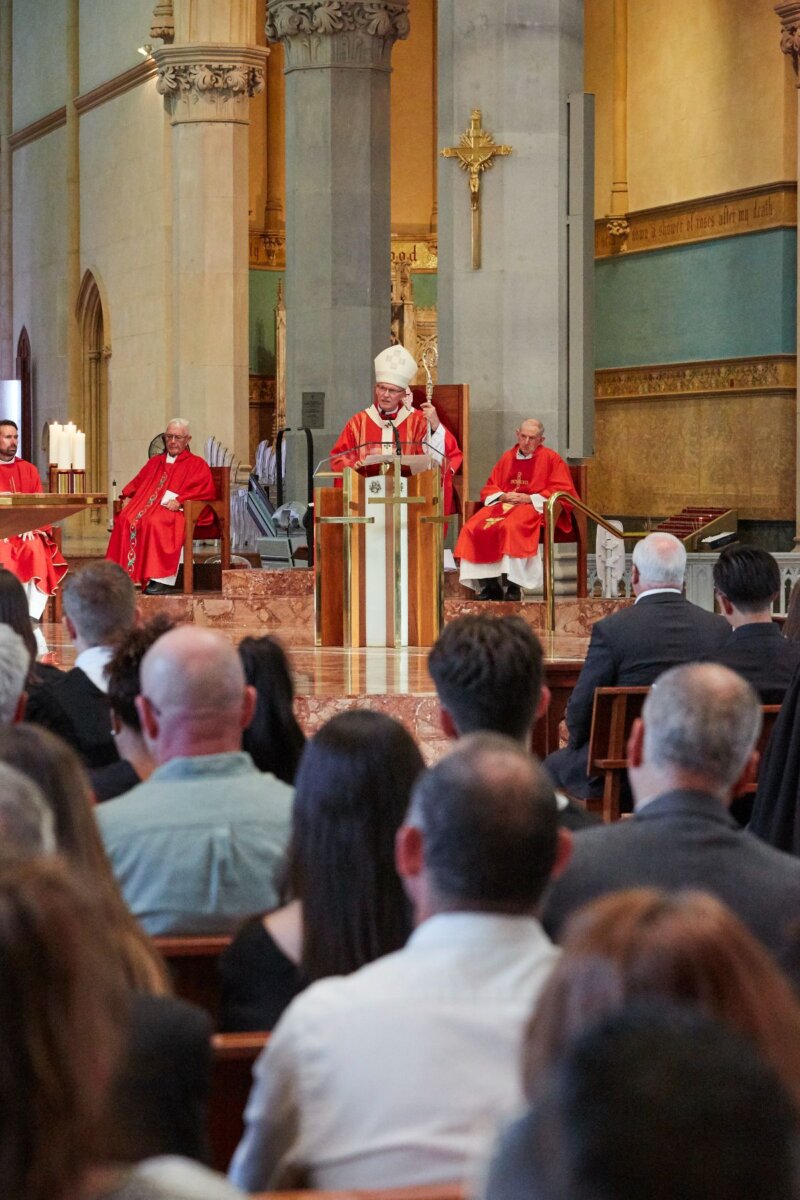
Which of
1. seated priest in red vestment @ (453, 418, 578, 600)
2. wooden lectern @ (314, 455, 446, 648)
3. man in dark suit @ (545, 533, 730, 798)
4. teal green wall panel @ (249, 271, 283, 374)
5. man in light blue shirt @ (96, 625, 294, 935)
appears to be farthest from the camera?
teal green wall panel @ (249, 271, 283, 374)

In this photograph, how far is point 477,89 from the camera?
12797mm

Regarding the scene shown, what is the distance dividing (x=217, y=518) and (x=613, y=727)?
8.01 meters

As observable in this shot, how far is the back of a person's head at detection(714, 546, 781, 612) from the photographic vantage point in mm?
6094

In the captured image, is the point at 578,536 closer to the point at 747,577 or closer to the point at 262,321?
the point at 747,577

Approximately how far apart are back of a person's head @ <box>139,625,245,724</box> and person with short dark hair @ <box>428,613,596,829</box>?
1.92ft

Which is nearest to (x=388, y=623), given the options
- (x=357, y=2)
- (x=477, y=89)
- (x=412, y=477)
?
(x=412, y=477)

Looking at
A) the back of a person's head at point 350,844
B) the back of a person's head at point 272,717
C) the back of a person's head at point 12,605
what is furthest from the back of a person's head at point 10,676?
the back of a person's head at point 12,605

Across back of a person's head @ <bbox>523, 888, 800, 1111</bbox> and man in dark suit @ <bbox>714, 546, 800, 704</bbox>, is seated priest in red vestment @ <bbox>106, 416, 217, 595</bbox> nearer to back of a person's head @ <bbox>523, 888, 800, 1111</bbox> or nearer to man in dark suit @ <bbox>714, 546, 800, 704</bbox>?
man in dark suit @ <bbox>714, 546, 800, 704</bbox>

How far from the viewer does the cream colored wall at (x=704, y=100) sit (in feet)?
58.9

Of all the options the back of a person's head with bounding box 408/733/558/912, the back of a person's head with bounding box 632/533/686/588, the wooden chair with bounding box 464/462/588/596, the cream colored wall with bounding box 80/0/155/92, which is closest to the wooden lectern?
the wooden chair with bounding box 464/462/588/596

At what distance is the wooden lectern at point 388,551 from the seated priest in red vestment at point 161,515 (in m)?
3.10

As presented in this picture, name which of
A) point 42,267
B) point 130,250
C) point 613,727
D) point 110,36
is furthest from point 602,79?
point 613,727

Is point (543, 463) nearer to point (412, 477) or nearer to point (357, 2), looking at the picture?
point (412, 477)

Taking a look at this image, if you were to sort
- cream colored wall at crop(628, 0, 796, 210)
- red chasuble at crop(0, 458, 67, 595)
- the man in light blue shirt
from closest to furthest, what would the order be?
1. the man in light blue shirt
2. red chasuble at crop(0, 458, 67, 595)
3. cream colored wall at crop(628, 0, 796, 210)
